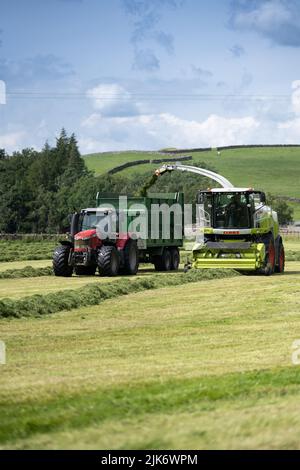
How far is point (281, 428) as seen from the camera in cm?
777

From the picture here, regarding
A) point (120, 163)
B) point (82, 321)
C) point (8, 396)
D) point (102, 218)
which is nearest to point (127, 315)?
point (82, 321)

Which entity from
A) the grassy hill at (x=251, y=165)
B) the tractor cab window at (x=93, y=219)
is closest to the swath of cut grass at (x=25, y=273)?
the tractor cab window at (x=93, y=219)

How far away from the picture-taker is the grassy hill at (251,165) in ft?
381

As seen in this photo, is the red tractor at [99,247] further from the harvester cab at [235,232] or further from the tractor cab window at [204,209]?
the harvester cab at [235,232]


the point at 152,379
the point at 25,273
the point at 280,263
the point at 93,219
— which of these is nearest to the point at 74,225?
the point at 93,219

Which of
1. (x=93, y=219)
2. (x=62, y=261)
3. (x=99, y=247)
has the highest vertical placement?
(x=93, y=219)

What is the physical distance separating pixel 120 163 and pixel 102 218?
102574 mm

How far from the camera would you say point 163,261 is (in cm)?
3312

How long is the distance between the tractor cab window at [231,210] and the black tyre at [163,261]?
3.37 metres

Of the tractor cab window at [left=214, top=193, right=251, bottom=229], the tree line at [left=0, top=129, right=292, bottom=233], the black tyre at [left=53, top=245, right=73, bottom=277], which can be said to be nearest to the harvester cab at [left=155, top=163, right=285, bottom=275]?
the tractor cab window at [left=214, top=193, right=251, bottom=229]

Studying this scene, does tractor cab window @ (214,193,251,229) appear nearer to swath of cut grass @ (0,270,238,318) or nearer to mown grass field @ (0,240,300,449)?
swath of cut grass @ (0,270,238,318)

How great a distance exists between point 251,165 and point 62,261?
327ft

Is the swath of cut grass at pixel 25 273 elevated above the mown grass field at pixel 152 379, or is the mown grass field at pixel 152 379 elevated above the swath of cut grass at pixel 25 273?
the swath of cut grass at pixel 25 273

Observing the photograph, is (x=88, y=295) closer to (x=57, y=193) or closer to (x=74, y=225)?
(x=74, y=225)
